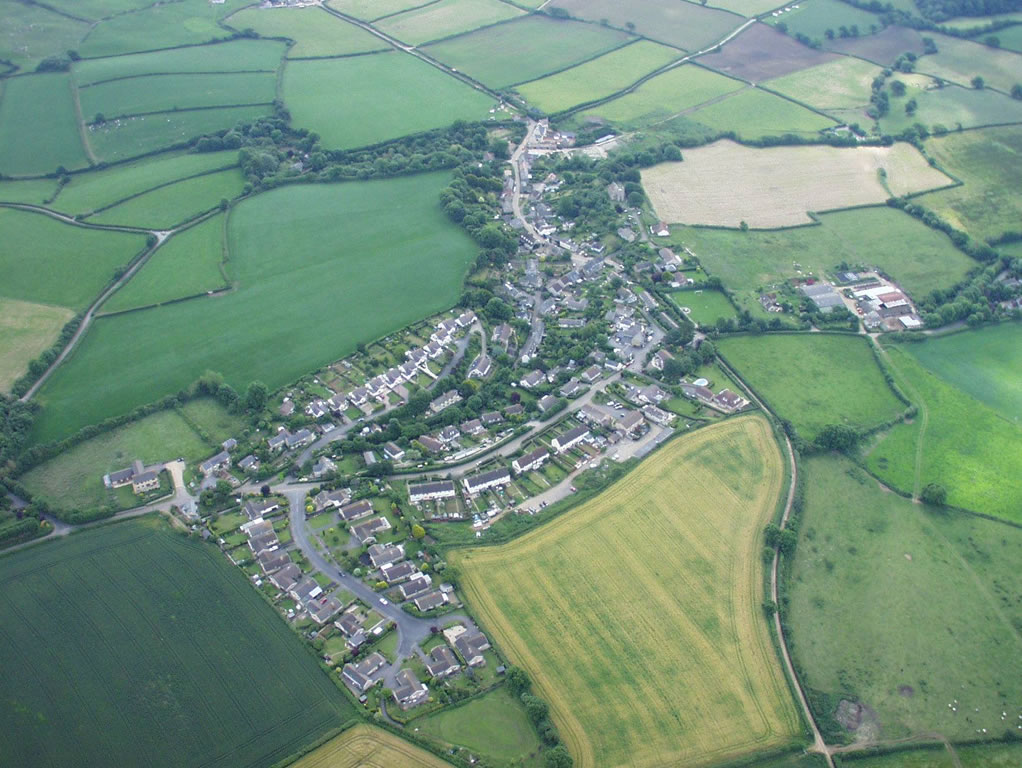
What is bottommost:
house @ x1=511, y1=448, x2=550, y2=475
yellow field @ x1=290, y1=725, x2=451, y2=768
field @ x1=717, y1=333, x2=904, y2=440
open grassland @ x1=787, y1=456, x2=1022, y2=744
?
yellow field @ x1=290, y1=725, x2=451, y2=768

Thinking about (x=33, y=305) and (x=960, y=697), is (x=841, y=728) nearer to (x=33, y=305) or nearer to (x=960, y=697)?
(x=960, y=697)

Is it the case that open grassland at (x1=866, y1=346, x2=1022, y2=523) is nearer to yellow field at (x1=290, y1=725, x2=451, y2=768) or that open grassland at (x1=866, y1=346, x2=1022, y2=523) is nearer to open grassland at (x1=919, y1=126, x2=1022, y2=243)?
open grassland at (x1=919, y1=126, x2=1022, y2=243)

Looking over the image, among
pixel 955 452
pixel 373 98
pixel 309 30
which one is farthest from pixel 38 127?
pixel 955 452

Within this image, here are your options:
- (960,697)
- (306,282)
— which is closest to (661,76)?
(306,282)

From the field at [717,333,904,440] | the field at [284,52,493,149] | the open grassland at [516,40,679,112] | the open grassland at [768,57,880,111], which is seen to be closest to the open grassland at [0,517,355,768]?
the field at [717,333,904,440]

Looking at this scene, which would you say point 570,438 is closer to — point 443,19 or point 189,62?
point 189,62
